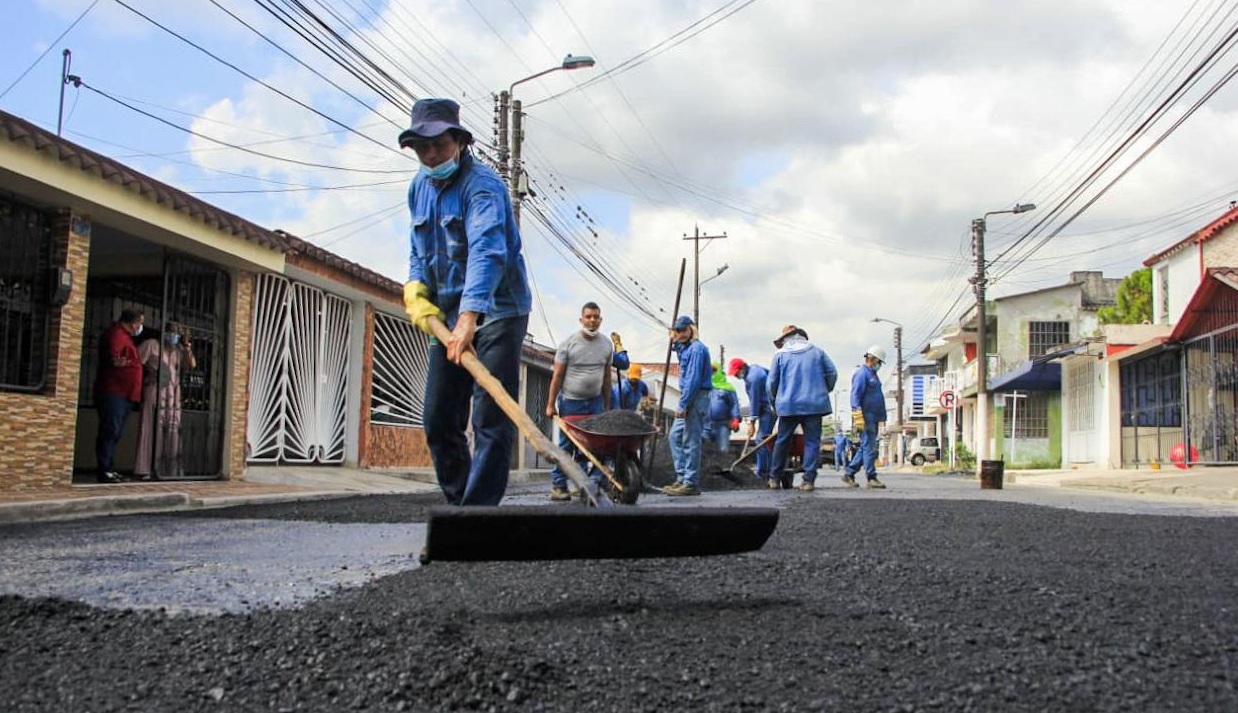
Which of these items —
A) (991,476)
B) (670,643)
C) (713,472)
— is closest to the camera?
(670,643)

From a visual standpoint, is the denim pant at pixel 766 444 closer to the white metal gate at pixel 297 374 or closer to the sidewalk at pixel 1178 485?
the sidewalk at pixel 1178 485

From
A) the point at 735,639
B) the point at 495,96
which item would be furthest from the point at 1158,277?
the point at 735,639

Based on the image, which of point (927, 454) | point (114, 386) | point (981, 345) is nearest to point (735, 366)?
point (114, 386)

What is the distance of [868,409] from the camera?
39.4 feet

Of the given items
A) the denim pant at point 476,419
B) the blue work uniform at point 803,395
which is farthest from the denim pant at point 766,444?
the denim pant at point 476,419

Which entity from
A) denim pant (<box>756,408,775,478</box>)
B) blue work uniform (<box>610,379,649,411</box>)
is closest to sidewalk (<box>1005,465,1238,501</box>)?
denim pant (<box>756,408,775,478</box>)

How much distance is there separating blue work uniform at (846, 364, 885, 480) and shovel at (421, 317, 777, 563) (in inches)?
364

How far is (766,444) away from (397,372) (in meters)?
6.91

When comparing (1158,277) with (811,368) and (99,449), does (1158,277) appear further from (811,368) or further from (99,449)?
(99,449)

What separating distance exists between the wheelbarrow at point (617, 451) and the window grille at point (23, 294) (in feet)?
15.3

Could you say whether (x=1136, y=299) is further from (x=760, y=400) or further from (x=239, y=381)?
(x=239, y=381)

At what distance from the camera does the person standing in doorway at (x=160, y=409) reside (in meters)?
10.0

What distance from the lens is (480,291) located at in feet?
12.2

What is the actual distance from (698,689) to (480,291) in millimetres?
2074
